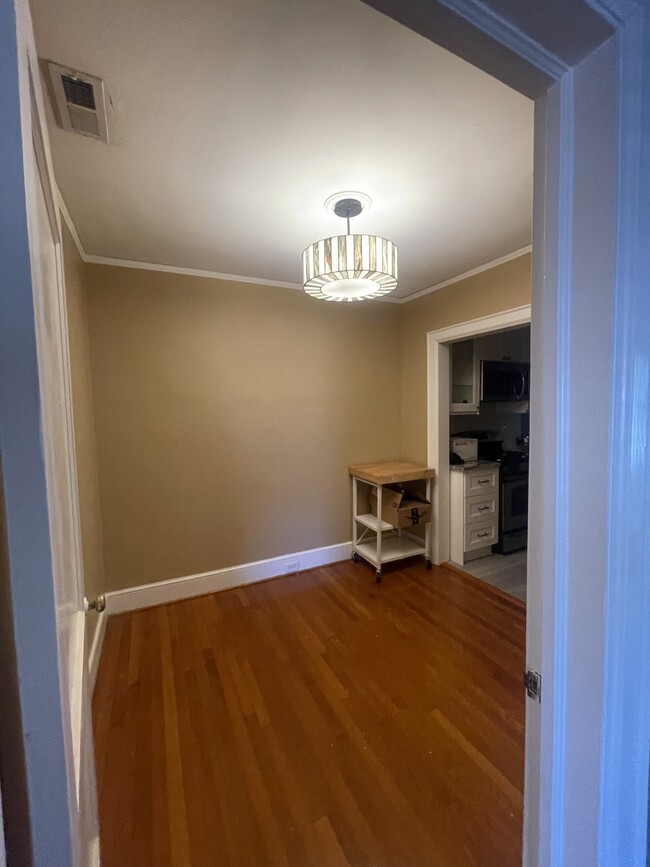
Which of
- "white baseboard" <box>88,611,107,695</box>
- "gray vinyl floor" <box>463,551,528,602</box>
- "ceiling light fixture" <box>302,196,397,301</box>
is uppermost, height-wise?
"ceiling light fixture" <box>302,196,397,301</box>

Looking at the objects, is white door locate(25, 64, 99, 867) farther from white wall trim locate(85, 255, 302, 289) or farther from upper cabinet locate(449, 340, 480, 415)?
upper cabinet locate(449, 340, 480, 415)

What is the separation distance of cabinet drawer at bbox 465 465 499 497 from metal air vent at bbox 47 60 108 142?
309 centimetres

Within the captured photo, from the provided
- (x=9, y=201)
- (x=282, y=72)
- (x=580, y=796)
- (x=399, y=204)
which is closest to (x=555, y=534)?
(x=580, y=796)

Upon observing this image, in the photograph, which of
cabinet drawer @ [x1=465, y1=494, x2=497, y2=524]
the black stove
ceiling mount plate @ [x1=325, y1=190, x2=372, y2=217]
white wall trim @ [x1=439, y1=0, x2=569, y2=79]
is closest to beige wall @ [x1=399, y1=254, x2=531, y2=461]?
cabinet drawer @ [x1=465, y1=494, x2=497, y2=524]

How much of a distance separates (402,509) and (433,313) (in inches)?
66.1

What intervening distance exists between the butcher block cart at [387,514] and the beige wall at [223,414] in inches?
6.2

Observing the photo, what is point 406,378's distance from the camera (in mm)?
3330

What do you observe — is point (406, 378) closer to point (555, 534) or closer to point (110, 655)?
point (555, 534)

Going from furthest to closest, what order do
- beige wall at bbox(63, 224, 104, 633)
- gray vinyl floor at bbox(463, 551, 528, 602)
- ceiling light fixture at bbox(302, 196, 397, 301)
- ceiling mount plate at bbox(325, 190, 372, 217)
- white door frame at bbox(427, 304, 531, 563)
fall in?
white door frame at bbox(427, 304, 531, 563)
gray vinyl floor at bbox(463, 551, 528, 602)
beige wall at bbox(63, 224, 104, 633)
ceiling mount plate at bbox(325, 190, 372, 217)
ceiling light fixture at bbox(302, 196, 397, 301)

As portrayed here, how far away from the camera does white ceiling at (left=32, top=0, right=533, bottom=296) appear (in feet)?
3.05

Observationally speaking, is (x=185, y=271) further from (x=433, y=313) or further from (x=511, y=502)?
(x=511, y=502)

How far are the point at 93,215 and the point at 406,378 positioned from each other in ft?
8.42

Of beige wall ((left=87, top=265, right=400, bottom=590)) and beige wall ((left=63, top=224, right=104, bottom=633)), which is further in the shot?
beige wall ((left=87, top=265, right=400, bottom=590))

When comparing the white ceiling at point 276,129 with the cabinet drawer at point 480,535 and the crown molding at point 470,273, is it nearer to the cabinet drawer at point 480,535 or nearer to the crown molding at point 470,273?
the crown molding at point 470,273
